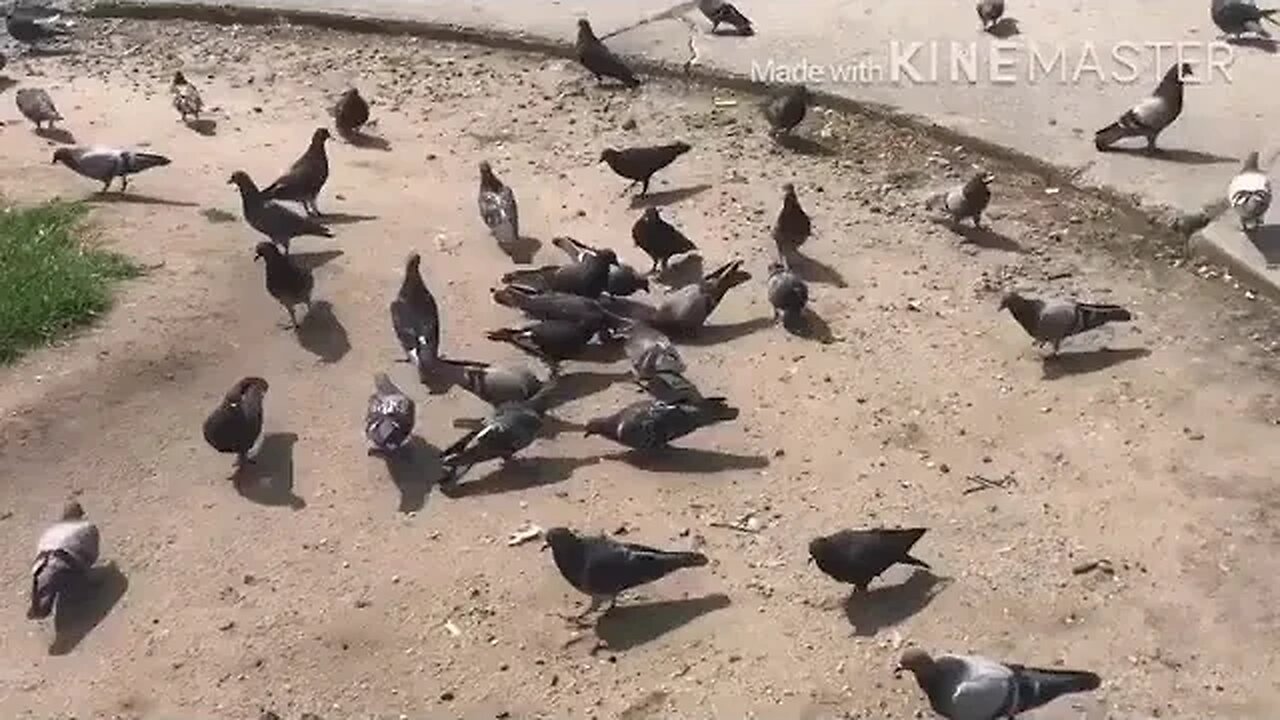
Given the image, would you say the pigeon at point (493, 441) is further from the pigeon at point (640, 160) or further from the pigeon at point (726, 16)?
the pigeon at point (726, 16)

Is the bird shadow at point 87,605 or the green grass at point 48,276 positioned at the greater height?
the green grass at point 48,276

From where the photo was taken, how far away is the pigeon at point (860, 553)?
5.72m

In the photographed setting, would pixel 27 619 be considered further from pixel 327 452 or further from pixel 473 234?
pixel 473 234

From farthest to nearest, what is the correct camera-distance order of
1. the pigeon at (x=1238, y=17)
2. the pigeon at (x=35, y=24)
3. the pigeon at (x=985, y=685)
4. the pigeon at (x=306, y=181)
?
the pigeon at (x=35, y=24) → the pigeon at (x=1238, y=17) → the pigeon at (x=306, y=181) → the pigeon at (x=985, y=685)

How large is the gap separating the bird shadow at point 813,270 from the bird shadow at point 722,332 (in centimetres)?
49

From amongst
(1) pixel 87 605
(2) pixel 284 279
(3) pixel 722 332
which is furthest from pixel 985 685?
(2) pixel 284 279

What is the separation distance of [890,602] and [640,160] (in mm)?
4045

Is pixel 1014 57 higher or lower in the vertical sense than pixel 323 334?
higher

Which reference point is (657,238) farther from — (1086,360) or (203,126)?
(203,126)

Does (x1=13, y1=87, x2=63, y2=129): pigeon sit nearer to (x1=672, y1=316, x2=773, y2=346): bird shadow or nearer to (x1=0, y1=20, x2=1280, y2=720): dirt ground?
(x1=0, y1=20, x2=1280, y2=720): dirt ground

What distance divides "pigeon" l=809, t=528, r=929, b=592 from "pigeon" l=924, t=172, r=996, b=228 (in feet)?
10.4

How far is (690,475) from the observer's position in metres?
6.70

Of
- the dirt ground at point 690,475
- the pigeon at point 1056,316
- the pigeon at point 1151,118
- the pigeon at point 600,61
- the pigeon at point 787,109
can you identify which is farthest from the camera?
the pigeon at point 600,61

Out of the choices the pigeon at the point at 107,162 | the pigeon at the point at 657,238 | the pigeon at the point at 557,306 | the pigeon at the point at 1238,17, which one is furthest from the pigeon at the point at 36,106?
the pigeon at the point at 1238,17
